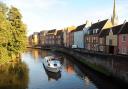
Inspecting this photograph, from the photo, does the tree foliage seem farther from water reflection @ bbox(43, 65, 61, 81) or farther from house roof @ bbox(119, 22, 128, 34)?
house roof @ bbox(119, 22, 128, 34)

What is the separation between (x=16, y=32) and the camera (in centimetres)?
7206

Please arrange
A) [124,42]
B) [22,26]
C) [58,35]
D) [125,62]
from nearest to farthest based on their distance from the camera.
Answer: [125,62], [124,42], [22,26], [58,35]

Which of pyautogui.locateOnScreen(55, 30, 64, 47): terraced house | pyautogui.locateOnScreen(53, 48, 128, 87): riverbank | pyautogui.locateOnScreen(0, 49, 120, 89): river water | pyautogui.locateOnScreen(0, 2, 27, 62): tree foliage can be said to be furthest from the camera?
pyautogui.locateOnScreen(55, 30, 64, 47): terraced house

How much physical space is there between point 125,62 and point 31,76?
851 inches

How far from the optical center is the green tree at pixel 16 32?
69494mm

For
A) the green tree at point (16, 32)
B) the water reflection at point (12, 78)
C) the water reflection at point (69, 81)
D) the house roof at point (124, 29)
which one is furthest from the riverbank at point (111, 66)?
the green tree at point (16, 32)

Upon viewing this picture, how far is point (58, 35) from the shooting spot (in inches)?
6535

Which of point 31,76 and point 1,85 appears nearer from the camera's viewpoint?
point 1,85

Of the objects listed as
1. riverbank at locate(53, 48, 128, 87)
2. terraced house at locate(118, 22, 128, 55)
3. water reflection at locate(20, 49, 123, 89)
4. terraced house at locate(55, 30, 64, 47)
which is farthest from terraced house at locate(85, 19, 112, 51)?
terraced house at locate(55, 30, 64, 47)

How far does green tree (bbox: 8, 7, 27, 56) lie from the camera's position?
69.5 meters

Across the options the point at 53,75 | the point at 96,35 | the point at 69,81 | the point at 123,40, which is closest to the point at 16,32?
the point at 53,75

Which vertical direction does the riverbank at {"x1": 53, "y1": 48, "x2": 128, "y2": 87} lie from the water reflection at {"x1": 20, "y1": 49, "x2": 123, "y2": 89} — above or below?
above

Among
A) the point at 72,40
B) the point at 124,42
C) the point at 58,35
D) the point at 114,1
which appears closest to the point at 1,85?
the point at 124,42

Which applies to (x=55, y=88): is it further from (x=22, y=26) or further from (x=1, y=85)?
(x=22, y=26)
